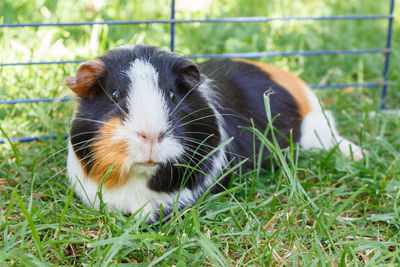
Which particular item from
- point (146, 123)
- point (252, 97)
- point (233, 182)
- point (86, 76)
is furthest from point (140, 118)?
point (252, 97)

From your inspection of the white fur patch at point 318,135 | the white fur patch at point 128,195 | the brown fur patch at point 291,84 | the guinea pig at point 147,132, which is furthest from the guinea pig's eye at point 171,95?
the white fur patch at point 318,135

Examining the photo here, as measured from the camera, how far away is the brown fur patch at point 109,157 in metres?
1.88

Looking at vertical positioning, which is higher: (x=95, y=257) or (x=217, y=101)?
(x=217, y=101)

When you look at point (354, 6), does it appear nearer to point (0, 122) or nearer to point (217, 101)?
point (217, 101)

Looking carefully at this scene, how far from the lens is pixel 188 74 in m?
2.13

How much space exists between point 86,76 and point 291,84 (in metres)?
1.39

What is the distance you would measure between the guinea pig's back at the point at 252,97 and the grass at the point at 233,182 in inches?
8.8

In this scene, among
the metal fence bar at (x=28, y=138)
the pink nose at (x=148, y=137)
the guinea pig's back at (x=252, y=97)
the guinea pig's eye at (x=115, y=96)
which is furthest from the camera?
the metal fence bar at (x=28, y=138)

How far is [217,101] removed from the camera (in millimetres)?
2404

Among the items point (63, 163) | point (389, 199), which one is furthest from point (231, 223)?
point (63, 163)

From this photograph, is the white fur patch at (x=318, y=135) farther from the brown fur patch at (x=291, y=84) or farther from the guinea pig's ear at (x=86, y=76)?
the guinea pig's ear at (x=86, y=76)

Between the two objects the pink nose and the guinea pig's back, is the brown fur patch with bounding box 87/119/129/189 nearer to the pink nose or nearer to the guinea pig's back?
the pink nose

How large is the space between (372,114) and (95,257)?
2.51 metres

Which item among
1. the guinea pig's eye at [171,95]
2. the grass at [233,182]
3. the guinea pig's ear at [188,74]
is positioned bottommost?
the grass at [233,182]
